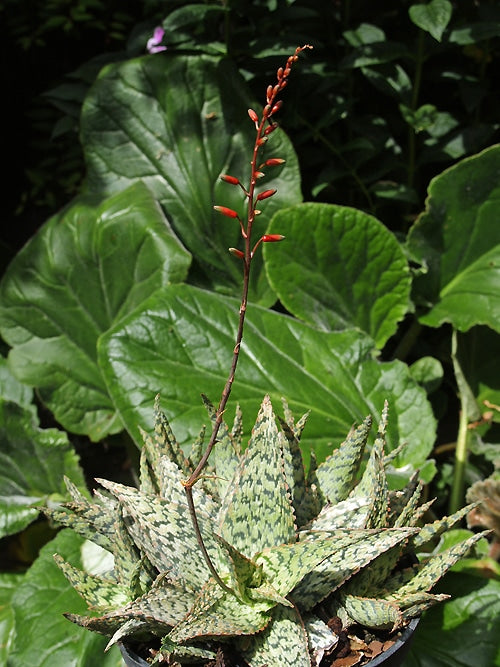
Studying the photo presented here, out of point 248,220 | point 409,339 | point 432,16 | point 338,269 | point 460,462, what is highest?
point 248,220

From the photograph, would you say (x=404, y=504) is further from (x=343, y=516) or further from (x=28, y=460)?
(x=28, y=460)

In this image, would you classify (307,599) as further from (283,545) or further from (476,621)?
(476,621)

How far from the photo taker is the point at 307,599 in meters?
0.99

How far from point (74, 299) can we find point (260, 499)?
1091 mm

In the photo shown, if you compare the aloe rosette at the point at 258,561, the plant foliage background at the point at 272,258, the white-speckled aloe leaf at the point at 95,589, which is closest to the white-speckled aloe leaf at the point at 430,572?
the aloe rosette at the point at 258,561

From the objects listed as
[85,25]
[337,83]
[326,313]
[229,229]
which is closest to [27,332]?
[229,229]

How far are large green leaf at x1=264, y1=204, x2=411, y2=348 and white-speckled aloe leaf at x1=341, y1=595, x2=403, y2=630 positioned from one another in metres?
0.91

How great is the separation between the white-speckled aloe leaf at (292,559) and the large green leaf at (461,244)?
95 cm

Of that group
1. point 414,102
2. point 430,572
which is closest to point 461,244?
point 414,102

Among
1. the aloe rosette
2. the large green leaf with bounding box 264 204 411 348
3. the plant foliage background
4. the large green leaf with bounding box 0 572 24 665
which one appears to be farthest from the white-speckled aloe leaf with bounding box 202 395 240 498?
the large green leaf with bounding box 264 204 411 348

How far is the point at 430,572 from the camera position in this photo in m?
1.04

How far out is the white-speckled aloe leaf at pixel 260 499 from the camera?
96 centimetres

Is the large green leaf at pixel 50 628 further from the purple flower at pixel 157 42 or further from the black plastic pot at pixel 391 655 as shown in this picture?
the purple flower at pixel 157 42

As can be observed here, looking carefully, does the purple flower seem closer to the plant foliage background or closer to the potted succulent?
the plant foliage background
